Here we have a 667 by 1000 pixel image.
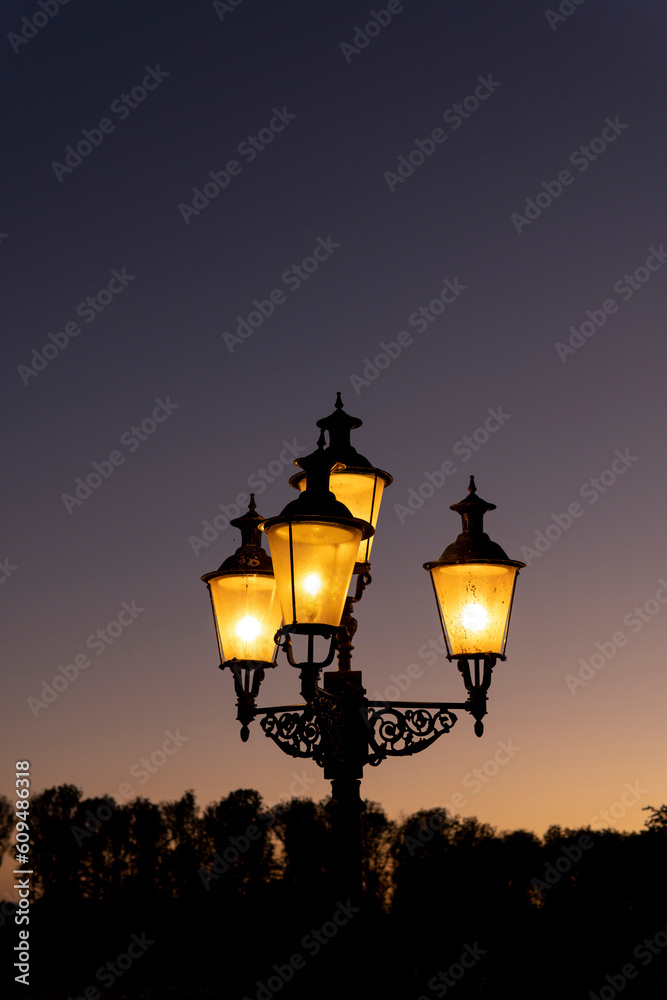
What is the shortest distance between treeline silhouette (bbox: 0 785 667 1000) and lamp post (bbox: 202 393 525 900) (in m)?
39.3

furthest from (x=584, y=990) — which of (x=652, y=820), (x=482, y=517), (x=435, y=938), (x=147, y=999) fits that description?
(x=482, y=517)

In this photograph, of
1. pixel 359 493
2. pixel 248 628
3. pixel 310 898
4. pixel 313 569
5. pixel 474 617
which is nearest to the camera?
pixel 313 569

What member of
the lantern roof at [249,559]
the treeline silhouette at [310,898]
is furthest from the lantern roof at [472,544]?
the treeline silhouette at [310,898]

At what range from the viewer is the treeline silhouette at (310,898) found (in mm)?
55188

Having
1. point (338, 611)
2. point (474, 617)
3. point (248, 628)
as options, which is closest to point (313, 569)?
point (338, 611)

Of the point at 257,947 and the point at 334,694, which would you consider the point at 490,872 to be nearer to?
the point at 257,947

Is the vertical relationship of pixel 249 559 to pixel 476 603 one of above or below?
above

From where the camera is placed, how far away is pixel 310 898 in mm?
67438

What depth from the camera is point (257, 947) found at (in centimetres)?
6369

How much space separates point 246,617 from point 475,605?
1.75 m

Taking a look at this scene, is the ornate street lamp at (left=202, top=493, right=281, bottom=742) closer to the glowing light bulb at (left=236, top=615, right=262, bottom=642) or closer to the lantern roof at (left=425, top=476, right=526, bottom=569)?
the glowing light bulb at (left=236, top=615, right=262, bottom=642)

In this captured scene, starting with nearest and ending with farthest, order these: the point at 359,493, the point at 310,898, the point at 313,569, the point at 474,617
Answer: the point at 313,569 → the point at 474,617 → the point at 359,493 → the point at 310,898

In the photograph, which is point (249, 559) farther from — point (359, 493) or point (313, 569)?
point (313, 569)

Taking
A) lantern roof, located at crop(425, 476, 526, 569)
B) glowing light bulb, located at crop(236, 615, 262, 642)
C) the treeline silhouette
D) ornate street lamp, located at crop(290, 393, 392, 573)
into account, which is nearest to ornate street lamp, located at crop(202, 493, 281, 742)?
glowing light bulb, located at crop(236, 615, 262, 642)
